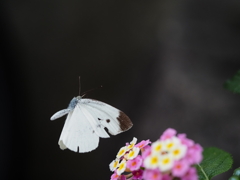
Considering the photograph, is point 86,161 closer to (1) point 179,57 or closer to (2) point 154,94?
(2) point 154,94

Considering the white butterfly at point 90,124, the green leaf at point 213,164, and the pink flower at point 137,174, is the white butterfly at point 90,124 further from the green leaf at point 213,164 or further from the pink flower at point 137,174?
the green leaf at point 213,164

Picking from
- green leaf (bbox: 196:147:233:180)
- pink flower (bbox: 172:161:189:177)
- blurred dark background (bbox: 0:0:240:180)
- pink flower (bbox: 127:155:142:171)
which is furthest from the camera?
blurred dark background (bbox: 0:0:240:180)

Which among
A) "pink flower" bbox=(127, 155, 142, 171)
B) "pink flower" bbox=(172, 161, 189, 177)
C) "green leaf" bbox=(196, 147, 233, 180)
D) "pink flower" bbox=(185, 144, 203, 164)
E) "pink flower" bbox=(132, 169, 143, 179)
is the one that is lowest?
"green leaf" bbox=(196, 147, 233, 180)

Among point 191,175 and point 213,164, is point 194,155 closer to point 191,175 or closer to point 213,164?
point 191,175

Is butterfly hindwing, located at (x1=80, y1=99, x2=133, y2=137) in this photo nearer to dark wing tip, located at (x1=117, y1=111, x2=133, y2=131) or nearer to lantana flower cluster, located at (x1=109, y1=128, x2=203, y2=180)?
dark wing tip, located at (x1=117, y1=111, x2=133, y2=131)

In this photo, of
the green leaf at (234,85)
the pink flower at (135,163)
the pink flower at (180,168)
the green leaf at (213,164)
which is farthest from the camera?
the green leaf at (234,85)

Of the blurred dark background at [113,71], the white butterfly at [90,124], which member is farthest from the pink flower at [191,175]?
the blurred dark background at [113,71]

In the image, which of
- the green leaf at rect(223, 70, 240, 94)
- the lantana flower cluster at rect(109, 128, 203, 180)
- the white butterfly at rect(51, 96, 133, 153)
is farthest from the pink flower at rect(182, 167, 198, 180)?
the green leaf at rect(223, 70, 240, 94)
